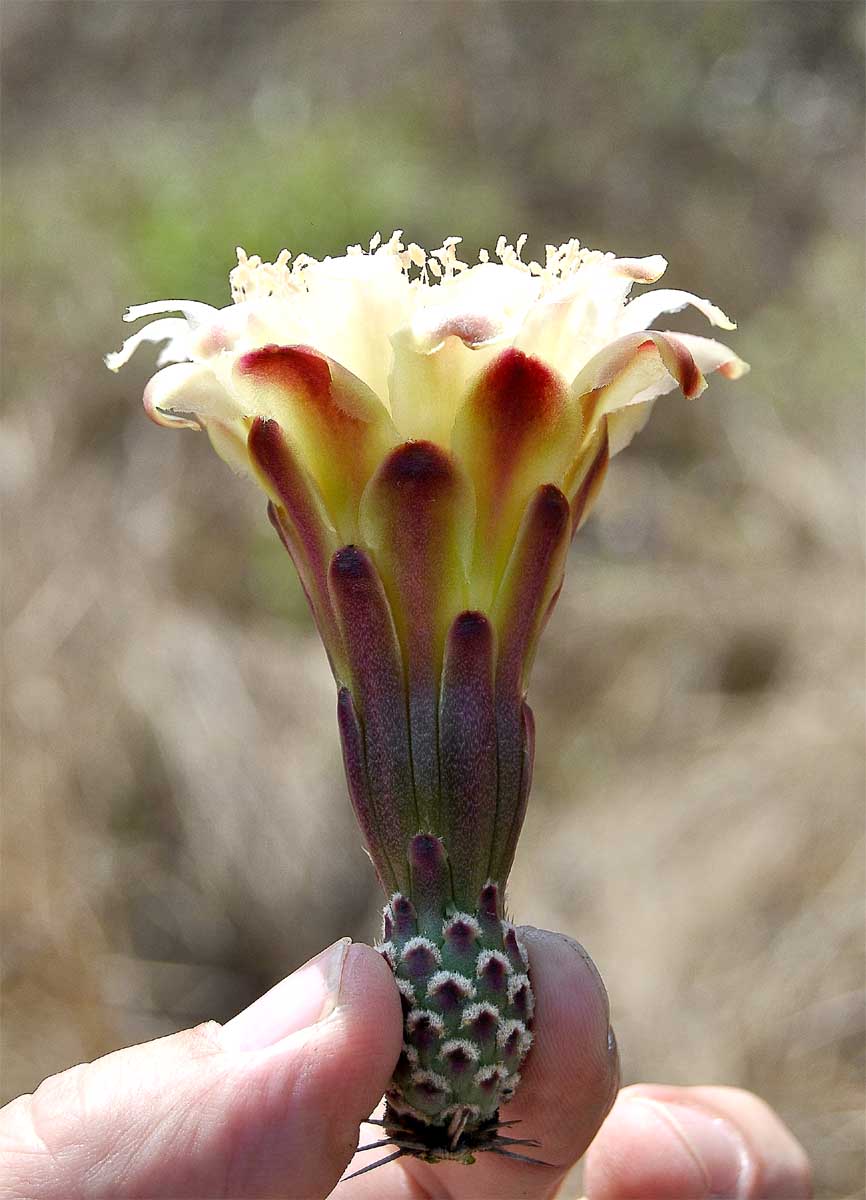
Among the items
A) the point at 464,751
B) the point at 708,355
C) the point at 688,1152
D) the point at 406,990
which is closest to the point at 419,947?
the point at 406,990

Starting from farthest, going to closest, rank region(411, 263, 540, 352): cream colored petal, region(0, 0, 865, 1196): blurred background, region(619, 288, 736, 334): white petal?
region(0, 0, 865, 1196): blurred background → region(619, 288, 736, 334): white petal → region(411, 263, 540, 352): cream colored petal

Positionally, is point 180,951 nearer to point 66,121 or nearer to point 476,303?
point 476,303

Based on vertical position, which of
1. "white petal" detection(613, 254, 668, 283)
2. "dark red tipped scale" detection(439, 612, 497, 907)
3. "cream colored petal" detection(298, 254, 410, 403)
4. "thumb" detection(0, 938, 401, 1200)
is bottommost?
"thumb" detection(0, 938, 401, 1200)

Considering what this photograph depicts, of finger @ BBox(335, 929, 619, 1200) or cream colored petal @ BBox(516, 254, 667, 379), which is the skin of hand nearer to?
finger @ BBox(335, 929, 619, 1200)

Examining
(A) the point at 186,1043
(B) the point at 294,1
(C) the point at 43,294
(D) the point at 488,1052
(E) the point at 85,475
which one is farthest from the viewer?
(B) the point at 294,1

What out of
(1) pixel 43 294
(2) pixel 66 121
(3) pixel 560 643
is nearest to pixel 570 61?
(2) pixel 66 121

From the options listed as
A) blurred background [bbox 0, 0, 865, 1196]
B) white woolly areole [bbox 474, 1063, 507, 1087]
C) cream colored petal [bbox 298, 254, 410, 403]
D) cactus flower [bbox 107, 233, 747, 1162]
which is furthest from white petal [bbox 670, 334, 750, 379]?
blurred background [bbox 0, 0, 865, 1196]

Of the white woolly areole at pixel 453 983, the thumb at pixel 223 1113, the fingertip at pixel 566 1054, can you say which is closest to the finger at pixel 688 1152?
the fingertip at pixel 566 1054
